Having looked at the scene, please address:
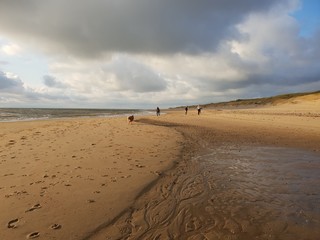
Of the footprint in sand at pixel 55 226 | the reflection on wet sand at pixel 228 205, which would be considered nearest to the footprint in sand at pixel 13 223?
the footprint in sand at pixel 55 226

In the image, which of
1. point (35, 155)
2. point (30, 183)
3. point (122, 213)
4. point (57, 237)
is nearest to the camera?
point (57, 237)

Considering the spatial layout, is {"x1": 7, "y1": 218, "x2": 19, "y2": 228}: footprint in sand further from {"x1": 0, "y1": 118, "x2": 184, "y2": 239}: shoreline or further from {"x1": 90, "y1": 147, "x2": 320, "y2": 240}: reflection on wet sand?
{"x1": 90, "y1": 147, "x2": 320, "y2": 240}: reflection on wet sand

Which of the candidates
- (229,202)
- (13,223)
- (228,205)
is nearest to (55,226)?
(13,223)

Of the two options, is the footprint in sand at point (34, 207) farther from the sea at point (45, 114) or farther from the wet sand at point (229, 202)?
the sea at point (45, 114)

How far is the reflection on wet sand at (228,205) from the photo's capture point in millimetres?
5262

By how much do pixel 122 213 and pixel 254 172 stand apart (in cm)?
574

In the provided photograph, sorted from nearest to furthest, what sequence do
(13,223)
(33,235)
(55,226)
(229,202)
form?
(33,235) → (55,226) → (13,223) → (229,202)

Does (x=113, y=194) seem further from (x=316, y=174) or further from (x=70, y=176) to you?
(x=316, y=174)

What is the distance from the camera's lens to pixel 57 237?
483cm

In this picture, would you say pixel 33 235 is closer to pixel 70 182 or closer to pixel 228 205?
pixel 70 182

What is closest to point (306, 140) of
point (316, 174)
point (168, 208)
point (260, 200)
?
point (316, 174)

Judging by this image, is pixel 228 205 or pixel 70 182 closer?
pixel 228 205

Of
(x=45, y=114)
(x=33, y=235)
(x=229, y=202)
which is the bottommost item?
(x=45, y=114)

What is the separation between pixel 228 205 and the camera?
6629mm
